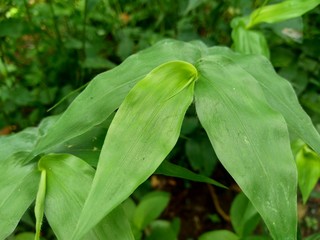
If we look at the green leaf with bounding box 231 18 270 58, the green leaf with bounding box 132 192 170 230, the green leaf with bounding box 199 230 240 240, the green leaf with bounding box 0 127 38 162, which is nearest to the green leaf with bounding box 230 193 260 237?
the green leaf with bounding box 199 230 240 240

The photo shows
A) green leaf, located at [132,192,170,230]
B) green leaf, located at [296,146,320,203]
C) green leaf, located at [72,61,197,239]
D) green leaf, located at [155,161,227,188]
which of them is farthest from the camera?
green leaf, located at [132,192,170,230]

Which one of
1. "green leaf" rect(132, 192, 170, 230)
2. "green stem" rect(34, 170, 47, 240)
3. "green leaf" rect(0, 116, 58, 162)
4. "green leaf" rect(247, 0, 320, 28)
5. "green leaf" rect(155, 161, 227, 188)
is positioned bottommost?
"green leaf" rect(132, 192, 170, 230)

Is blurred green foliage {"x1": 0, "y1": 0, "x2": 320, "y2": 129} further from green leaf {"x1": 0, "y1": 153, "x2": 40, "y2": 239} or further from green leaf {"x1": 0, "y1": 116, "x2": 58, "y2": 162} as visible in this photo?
green leaf {"x1": 0, "y1": 153, "x2": 40, "y2": 239}

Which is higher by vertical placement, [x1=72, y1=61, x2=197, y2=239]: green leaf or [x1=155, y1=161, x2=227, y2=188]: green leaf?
[x1=72, y1=61, x2=197, y2=239]: green leaf

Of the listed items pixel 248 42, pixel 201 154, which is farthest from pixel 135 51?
pixel 248 42

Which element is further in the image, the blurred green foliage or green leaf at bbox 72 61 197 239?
the blurred green foliage

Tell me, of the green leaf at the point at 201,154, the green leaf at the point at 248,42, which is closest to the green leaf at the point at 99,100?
the green leaf at the point at 248,42

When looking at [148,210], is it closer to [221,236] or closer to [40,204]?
[221,236]
